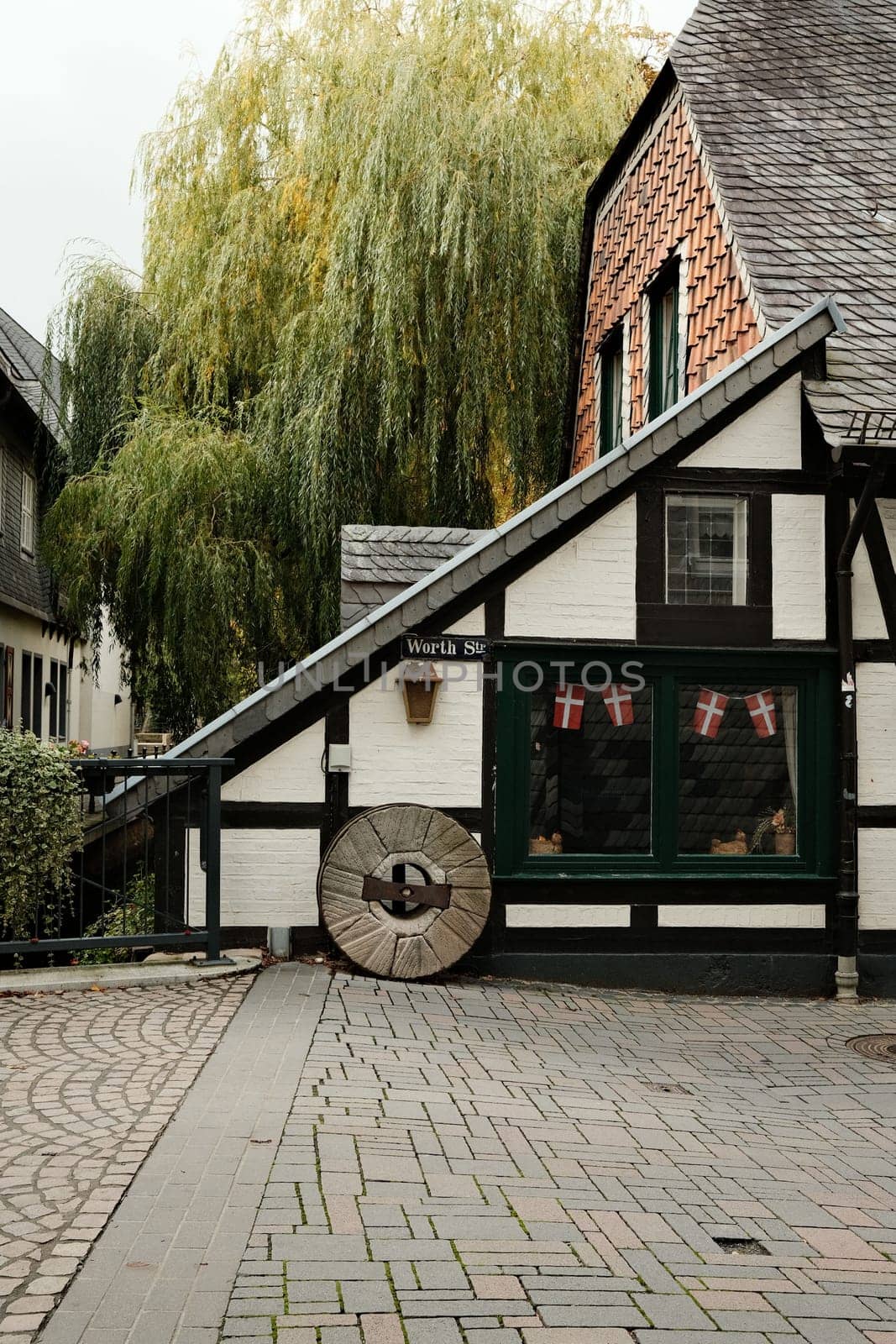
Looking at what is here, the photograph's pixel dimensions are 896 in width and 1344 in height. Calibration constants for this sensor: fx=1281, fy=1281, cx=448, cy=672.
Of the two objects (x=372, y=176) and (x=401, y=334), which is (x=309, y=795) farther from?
(x=372, y=176)

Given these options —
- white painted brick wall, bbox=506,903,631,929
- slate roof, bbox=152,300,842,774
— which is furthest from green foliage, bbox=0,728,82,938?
white painted brick wall, bbox=506,903,631,929

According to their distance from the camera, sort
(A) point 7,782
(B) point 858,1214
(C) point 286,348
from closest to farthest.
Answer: (B) point 858,1214, (A) point 7,782, (C) point 286,348

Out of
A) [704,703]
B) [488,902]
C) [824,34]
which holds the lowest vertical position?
[488,902]

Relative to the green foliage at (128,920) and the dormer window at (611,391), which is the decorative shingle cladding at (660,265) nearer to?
the dormer window at (611,391)

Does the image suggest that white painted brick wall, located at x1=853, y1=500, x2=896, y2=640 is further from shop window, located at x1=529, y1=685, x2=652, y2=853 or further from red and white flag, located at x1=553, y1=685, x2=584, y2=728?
red and white flag, located at x1=553, y1=685, x2=584, y2=728

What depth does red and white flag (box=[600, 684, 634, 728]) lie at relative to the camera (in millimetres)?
8852

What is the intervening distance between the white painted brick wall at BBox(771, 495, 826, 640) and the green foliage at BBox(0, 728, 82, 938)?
4958 mm

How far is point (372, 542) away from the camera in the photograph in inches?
395

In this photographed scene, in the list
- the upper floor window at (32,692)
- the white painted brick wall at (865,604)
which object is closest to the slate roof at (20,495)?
the upper floor window at (32,692)

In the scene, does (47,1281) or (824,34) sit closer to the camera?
(47,1281)

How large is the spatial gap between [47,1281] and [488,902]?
187 inches

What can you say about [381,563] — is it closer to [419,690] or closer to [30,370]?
[419,690]

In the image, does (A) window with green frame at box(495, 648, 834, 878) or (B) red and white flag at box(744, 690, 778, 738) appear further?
(B) red and white flag at box(744, 690, 778, 738)

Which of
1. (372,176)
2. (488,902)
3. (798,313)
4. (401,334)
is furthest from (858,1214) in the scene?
(372,176)
